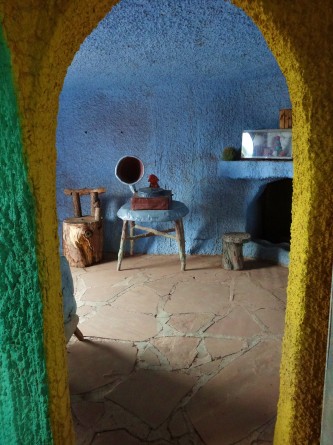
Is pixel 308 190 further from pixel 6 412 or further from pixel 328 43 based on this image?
pixel 6 412

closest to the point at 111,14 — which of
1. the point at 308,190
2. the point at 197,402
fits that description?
the point at 308,190

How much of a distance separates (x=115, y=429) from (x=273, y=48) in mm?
2224

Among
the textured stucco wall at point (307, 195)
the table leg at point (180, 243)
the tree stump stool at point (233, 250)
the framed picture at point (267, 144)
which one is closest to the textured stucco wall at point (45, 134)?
the textured stucco wall at point (307, 195)

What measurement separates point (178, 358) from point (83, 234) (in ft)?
8.77

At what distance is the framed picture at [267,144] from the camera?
4.69m

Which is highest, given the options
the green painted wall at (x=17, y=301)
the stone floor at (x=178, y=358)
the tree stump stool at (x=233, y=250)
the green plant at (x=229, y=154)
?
the green plant at (x=229, y=154)

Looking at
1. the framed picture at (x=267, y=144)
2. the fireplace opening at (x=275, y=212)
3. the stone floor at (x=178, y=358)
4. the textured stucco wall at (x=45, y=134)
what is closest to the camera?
the textured stucco wall at (x=45, y=134)

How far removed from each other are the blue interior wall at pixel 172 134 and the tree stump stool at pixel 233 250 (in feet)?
2.06

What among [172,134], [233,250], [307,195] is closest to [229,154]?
[172,134]

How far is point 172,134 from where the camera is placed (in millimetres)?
5387

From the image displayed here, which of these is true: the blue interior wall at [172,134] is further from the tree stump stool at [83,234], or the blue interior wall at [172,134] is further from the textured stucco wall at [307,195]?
the textured stucco wall at [307,195]

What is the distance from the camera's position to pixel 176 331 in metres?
3.29

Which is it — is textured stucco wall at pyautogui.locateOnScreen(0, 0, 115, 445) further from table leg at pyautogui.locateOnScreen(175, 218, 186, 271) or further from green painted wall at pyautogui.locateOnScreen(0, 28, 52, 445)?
table leg at pyautogui.locateOnScreen(175, 218, 186, 271)

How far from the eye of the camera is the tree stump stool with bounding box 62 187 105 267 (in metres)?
5.05
